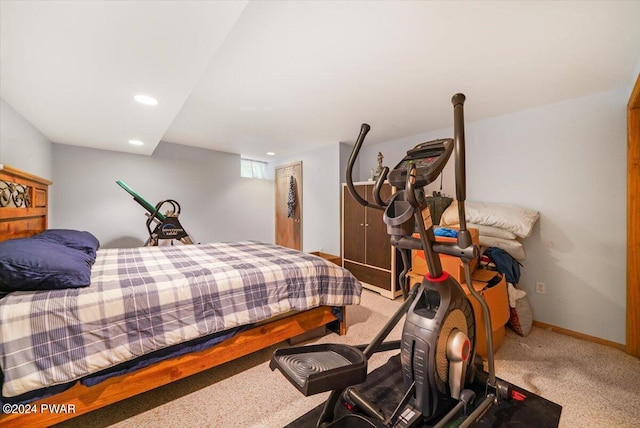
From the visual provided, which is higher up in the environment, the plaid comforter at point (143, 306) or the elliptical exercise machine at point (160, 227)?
the elliptical exercise machine at point (160, 227)

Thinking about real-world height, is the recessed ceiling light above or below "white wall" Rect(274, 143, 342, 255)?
above

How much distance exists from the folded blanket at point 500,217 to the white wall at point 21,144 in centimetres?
406

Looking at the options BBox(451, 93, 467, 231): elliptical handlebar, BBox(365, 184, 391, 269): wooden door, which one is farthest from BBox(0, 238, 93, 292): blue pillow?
BBox(365, 184, 391, 269): wooden door

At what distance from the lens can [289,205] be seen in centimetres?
529

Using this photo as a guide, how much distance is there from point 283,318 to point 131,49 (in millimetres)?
2014

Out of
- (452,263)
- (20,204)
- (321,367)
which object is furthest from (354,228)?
(20,204)

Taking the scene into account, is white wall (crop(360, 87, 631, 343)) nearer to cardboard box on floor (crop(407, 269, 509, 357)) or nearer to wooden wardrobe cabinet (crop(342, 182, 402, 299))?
cardboard box on floor (crop(407, 269, 509, 357))

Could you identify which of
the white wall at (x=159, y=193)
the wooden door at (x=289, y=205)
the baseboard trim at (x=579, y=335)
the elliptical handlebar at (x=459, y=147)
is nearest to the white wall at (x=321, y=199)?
the wooden door at (x=289, y=205)

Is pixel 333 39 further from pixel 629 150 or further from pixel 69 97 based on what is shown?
pixel 629 150

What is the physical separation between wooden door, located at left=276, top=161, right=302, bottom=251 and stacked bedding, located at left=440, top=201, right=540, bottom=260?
9.88ft

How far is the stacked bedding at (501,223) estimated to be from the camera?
2.52m

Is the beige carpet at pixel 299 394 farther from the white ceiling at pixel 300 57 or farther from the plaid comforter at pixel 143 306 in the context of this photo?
the white ceiling at pixel 300 57

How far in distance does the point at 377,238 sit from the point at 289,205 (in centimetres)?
231

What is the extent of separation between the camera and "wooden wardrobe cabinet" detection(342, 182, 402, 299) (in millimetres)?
3396
